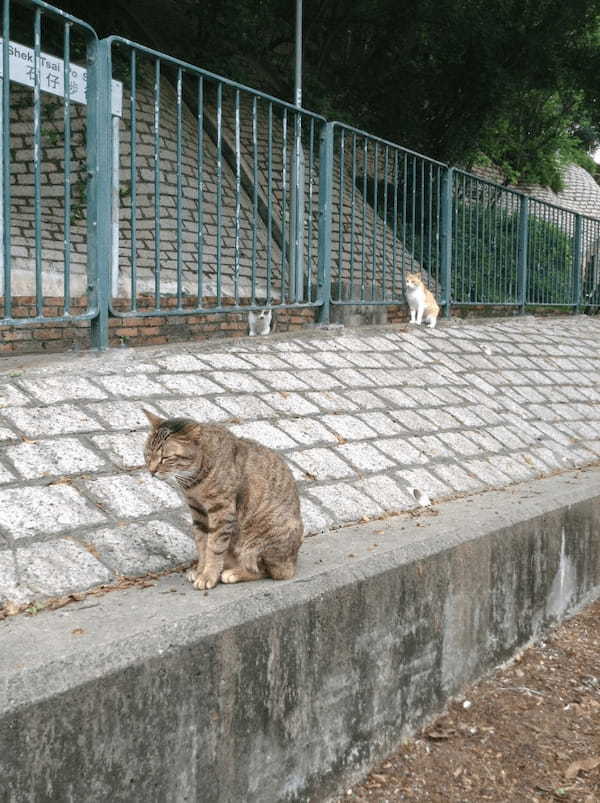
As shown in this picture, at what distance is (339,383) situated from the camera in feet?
17.3

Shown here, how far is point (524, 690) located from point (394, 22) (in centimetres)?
1790

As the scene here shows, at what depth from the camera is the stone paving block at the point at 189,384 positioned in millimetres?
4262

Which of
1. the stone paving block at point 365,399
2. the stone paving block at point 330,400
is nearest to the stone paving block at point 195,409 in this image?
the stone paving block at point 330,400

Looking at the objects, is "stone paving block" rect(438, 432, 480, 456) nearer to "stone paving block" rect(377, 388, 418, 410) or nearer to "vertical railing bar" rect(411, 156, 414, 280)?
"stone paving block" rect(377, 388, 418, 410)

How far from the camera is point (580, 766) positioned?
122 inches

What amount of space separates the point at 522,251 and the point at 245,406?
708 centimetres

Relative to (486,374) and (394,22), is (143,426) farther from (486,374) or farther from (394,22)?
(394,22)

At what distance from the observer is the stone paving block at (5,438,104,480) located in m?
3.16

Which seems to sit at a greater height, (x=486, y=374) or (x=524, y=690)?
(x=486, y=374)

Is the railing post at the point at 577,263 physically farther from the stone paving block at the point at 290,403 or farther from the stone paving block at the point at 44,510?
the stone paving block at the point at 44,510

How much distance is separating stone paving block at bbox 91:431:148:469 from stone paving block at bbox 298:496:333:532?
746 millimetres

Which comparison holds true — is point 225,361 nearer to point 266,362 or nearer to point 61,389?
point 266,362

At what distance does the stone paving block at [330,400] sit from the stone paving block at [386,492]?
26.9 inches

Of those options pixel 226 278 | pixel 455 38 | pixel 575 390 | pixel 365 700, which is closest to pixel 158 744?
pixel 365 700
